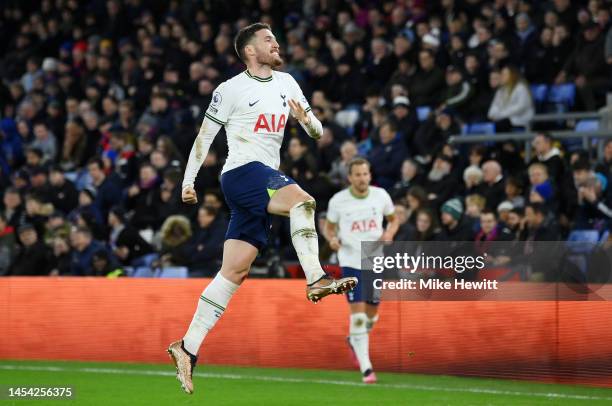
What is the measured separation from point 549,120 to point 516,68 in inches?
33.1

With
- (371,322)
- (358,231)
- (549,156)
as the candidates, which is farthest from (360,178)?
(549,156)

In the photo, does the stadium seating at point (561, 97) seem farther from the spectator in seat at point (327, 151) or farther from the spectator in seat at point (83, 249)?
the spectator in seat at point (83, 249)

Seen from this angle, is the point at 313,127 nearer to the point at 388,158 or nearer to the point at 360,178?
the point at 360,178

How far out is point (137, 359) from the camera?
14.3 metres

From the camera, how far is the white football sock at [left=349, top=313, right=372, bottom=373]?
12.2 meters

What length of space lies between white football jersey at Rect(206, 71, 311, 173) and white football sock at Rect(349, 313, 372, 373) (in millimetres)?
3790

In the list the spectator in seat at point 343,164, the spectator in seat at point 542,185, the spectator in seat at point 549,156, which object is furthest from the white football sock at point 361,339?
the spectator in seat at point 343,164

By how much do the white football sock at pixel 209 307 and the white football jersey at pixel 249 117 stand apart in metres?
0.84

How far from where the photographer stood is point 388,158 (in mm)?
16750

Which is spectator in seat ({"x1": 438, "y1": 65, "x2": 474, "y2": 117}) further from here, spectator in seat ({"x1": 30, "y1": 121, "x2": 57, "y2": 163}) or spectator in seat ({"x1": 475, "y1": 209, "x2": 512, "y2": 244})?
spectator in seat ({"x1": 30, "y1": 121, "x2": 57, "y2": 163})

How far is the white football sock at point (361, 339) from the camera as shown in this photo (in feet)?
40.0

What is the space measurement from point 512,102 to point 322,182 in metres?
2.83

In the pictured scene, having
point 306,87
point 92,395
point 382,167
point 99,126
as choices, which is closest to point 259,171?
point 92,395

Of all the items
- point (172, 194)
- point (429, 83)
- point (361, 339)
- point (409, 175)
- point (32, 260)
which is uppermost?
point (429, 83)
